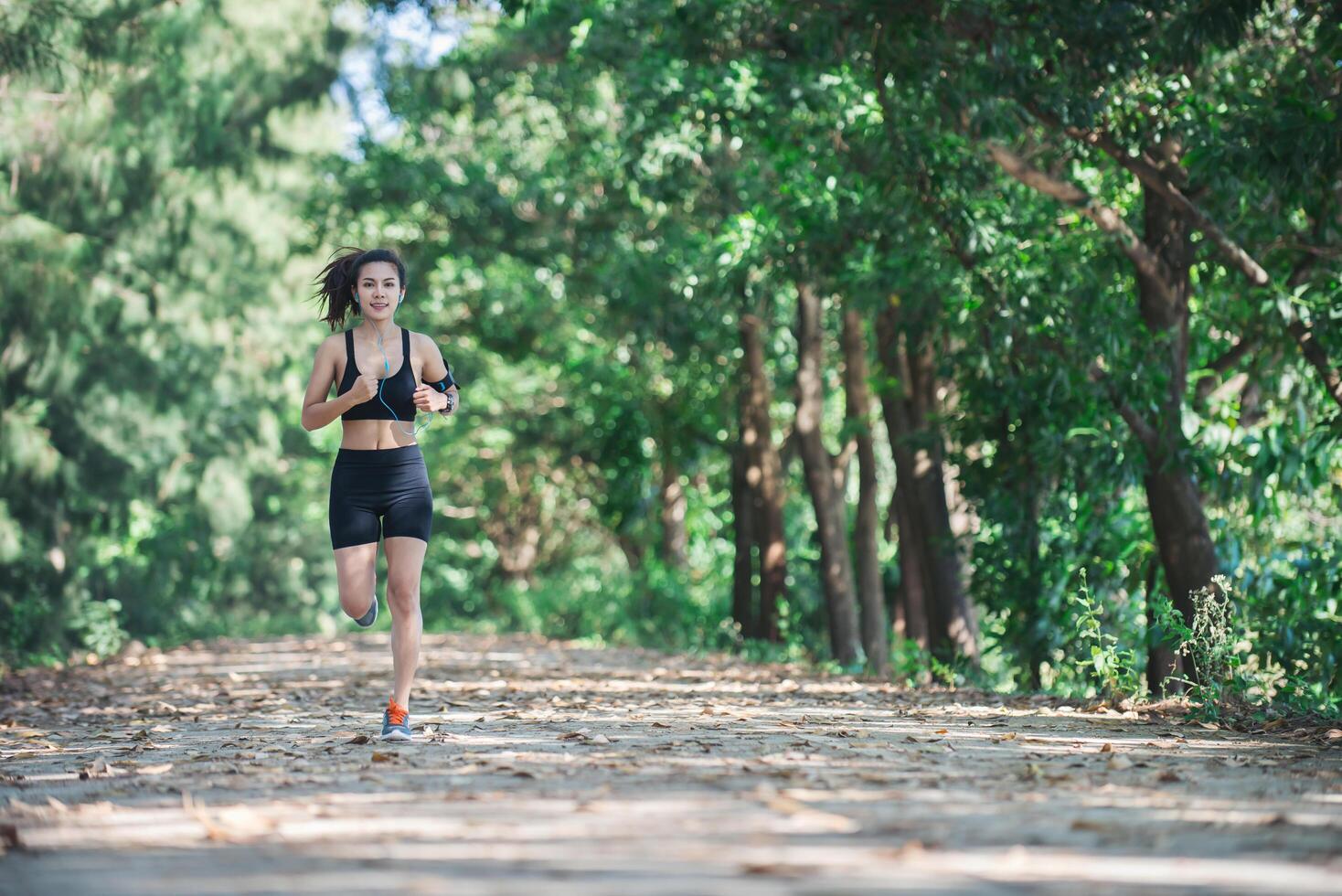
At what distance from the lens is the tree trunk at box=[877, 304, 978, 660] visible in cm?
1476

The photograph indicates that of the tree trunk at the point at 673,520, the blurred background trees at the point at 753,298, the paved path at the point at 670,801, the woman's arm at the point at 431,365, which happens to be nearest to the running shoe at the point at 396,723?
the paved path at the point at 670,801

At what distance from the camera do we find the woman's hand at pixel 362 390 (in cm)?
723

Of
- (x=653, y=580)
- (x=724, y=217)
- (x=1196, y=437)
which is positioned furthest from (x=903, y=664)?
(x=653, y=580)

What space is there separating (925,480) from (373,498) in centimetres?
919

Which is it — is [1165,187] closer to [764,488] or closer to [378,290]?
[378,290]

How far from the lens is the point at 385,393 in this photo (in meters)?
7.46

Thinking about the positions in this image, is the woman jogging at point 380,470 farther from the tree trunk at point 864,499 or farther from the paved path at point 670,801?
the tree trunk at point 864,499

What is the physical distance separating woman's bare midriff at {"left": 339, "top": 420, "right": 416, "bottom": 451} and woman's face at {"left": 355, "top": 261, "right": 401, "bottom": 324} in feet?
1.75

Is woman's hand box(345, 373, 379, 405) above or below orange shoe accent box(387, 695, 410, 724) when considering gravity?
above

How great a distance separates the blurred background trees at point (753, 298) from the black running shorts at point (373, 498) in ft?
14.7

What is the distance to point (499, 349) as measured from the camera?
26.4m

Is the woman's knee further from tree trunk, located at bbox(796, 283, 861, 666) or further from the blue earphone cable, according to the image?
tree trunk, located at bbox(796, 283, 861, 666)

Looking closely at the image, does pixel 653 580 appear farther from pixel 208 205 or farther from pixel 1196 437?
pixel 1196 437

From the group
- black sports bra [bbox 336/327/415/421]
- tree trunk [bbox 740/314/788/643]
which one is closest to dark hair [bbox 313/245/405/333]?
black sports bra [bbox 336/327/415/421]
